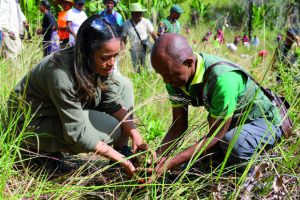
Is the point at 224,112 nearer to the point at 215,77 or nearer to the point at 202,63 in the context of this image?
the point at 215,77

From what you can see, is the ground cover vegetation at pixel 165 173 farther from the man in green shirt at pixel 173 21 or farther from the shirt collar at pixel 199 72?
the man in green shirt at pixel 173 21

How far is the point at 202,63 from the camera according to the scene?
179cm

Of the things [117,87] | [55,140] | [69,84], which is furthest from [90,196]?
[117,87]

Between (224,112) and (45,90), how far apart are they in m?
1.12

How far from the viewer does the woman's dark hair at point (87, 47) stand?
1665 millimetres

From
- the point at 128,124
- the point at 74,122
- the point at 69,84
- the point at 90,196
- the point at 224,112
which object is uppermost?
the point at 69,84

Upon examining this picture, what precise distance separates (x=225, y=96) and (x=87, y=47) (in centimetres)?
86

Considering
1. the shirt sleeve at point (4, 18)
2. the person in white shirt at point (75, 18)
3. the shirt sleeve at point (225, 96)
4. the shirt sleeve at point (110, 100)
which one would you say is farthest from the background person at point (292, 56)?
the shirt sleeve at point (4, 18)

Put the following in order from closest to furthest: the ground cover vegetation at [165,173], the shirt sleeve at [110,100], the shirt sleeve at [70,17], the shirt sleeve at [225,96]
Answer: the ground cover vegetation at [165,173] < the shirt sleeve at [225,96] < the shirt sleeve at [110,100] < the shirt sleeve at [70,17]

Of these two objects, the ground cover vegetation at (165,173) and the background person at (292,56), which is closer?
the ground cover vegetation at (165,173)

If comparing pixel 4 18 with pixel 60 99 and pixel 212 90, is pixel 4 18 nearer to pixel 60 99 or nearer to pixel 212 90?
pixel 60 99

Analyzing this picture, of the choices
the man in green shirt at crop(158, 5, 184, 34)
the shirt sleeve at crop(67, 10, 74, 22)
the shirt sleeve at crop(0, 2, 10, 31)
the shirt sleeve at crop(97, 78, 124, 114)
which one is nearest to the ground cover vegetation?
the shirt sleeve at crop(97, 78, 124, 114)

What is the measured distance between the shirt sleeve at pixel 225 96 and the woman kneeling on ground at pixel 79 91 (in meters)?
Answer: 0.55

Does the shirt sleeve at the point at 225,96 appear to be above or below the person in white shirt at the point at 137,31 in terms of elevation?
above
